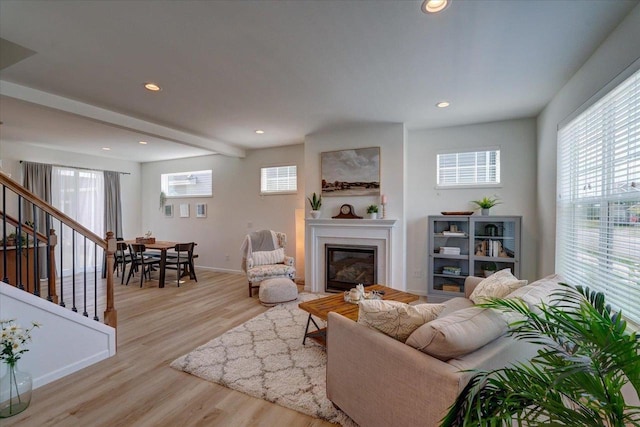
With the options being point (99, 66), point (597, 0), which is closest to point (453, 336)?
point (597, 0)

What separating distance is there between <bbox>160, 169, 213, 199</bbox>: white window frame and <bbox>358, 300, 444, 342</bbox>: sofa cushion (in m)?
5.69

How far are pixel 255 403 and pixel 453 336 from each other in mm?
1552

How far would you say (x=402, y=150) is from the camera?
168 inches

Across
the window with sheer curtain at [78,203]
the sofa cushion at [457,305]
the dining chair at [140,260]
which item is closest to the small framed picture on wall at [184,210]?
the dining chair at [140,260]

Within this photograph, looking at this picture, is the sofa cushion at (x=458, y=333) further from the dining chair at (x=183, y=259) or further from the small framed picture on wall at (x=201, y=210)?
the small framed picture on wall at (x=201, y=210)

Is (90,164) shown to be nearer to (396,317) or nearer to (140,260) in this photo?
(140,260)

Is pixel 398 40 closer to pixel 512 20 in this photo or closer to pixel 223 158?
pixel 512 20

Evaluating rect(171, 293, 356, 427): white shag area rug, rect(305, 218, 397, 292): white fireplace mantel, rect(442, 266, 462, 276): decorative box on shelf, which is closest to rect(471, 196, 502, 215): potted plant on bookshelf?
rect(442, 266, 462, 276): decorative box on shelf

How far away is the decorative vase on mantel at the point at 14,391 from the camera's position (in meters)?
1.91

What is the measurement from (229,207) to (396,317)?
212 inches

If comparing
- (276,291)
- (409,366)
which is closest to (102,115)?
(276,291)

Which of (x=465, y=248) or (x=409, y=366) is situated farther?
(x=465, y=248)

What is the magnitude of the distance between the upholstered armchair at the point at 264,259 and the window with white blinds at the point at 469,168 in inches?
113

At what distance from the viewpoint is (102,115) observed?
139 inches
